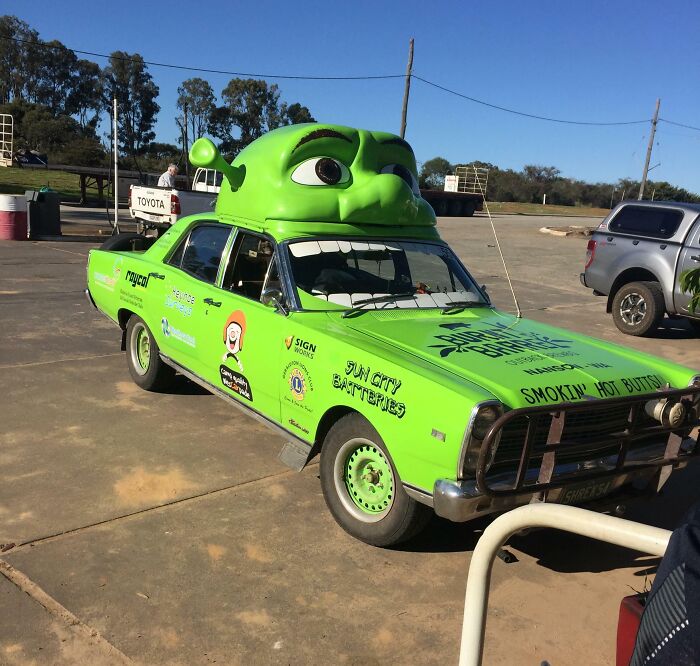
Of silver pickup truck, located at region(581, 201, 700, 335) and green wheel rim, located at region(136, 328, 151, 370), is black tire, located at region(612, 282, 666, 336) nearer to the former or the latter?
silver pickup truck, located at region(581, 201, 700, 335)

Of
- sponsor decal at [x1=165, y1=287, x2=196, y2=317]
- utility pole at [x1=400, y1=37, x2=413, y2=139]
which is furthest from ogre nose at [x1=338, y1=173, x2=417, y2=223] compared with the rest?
utility pole at [x1=400, y1=37, x2=413, y2=139]

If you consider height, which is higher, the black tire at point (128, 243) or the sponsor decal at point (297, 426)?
the black tire at point (128, 243)

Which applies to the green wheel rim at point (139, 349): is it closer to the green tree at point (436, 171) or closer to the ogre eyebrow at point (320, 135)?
the ogre eyebrow at point (320, 135)

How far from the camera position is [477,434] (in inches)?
124

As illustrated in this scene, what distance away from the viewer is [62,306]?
9094 mm

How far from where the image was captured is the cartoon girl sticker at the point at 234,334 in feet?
15.1

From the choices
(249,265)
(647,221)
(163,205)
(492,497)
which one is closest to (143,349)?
(249,265)

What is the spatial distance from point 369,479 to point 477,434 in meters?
0.85

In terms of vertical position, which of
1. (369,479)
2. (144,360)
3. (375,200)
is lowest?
(144,360)

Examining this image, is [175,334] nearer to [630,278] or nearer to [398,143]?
[398,143]

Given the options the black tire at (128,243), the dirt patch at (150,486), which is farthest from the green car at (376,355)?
the black tire at (128,243)

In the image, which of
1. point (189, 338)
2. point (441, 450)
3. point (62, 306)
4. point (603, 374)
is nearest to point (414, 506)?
point (441, 450)

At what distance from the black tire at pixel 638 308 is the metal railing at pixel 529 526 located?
8955mm

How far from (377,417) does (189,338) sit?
6.99 feet
